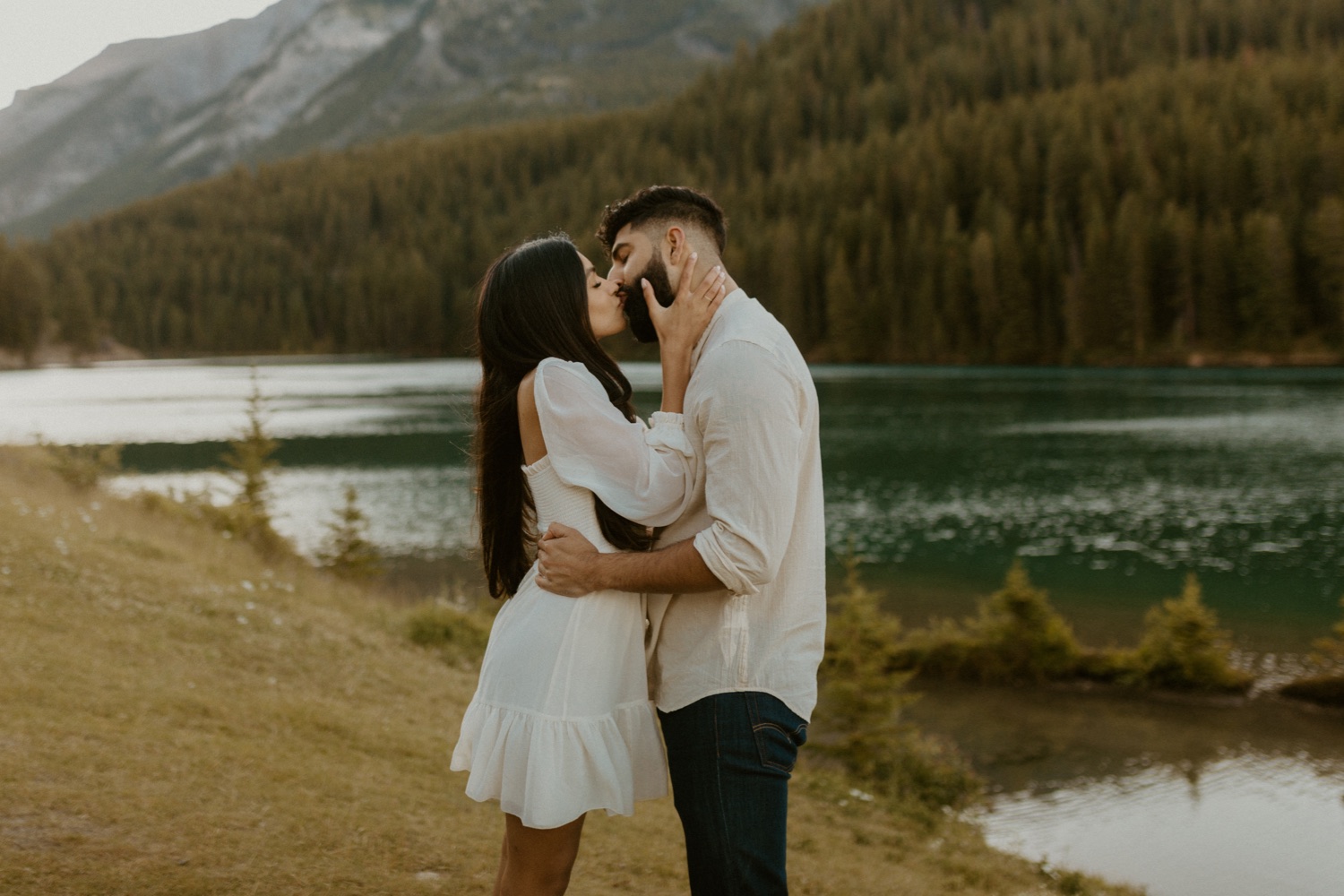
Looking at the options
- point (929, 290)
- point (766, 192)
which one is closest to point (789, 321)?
point (929, 290)

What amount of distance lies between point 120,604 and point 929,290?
93506mm

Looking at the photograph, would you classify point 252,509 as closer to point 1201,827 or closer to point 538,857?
point 1201,827

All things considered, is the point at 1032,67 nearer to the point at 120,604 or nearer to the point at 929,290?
the point at 929,290

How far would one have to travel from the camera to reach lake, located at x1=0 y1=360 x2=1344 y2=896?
1105cm

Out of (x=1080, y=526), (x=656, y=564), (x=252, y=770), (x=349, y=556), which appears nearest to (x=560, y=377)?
(x=656, y=564)

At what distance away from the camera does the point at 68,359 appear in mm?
139500

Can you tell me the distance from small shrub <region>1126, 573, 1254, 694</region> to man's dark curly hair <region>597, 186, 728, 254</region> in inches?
540

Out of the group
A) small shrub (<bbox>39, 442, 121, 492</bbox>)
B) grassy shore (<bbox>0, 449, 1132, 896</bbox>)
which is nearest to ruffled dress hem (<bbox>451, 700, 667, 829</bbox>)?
grassy shore (<bbox>0, 449, 1132, 896</bbox>)

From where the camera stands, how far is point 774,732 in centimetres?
301

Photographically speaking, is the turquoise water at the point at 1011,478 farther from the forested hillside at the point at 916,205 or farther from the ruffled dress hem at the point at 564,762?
the forested hillside at the point at 916,205

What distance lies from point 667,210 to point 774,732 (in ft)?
4.94

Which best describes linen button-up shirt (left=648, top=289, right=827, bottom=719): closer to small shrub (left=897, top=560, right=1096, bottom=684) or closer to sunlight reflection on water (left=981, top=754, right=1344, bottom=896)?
sunlight reflection on water (left=981, top=754, right=1344, bottom=896)

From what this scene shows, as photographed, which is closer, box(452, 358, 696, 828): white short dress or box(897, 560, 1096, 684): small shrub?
box(452, 358, 696, 828): white short dress

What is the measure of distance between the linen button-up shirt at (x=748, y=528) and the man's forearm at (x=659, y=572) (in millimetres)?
53
